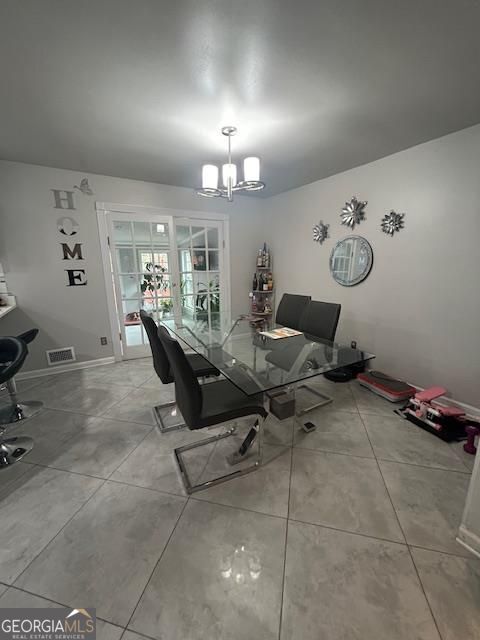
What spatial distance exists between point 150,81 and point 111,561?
2.45 m

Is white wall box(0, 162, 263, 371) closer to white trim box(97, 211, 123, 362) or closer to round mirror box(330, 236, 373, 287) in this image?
white trim box(97, 211, 123, 362)

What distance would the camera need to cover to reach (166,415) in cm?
219

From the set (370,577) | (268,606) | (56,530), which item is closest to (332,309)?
(370,577)

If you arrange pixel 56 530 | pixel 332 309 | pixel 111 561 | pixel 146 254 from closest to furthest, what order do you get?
pixel 111 561, pixel 56 530, pixel 332 309, pixel 146 254

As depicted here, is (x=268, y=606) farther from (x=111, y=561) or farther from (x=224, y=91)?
(x=224, y=91)

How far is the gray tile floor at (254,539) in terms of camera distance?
0.93m

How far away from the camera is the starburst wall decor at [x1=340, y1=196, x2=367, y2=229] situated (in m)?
2.68

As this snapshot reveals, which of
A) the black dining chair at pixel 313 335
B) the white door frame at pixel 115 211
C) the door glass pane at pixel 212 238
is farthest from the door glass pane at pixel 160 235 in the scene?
the black dining chair at pixel 313 335

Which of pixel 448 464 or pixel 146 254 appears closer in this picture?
pixel 448 464

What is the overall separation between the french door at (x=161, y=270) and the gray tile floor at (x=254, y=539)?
1675 mm

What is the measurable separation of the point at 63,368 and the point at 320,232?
3.64 m

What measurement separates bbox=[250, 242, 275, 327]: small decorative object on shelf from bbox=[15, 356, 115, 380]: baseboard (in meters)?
2.22

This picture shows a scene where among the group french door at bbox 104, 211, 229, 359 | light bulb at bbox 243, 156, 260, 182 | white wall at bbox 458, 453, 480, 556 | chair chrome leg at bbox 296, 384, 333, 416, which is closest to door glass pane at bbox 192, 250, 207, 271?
french door at bbox 104, 211, 229, 359

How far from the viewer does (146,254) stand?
324 cm
